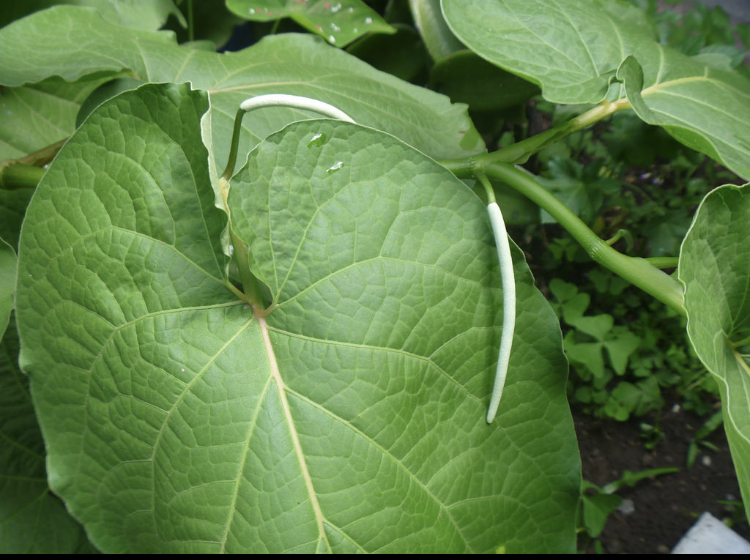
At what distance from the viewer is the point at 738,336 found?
0.48 meters

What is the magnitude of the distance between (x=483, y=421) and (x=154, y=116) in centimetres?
37

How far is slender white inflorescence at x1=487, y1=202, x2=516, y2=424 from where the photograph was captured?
0.41m

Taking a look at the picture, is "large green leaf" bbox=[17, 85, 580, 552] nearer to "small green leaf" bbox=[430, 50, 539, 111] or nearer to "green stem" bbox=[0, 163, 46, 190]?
"green stem" bbox=[0, 163, 46, 190]

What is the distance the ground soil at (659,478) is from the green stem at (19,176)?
1122 millimetres

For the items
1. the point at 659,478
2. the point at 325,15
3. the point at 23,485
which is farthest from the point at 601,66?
the point at 659,478

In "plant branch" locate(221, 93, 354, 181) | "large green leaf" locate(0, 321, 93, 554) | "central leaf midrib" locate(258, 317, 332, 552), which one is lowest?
"large green leaf" locate(0, 321, 93, 554)

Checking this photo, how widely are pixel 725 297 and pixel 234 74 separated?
1.93 ft

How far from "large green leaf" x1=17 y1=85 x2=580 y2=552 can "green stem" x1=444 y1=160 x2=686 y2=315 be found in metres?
0.14

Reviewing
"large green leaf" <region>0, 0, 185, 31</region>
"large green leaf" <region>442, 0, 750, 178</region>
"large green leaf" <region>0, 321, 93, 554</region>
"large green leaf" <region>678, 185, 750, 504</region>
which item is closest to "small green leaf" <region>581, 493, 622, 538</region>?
"large green leaf" <region>678, 185, 750, 504</region>

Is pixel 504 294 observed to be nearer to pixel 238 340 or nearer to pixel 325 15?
pixel 238 340

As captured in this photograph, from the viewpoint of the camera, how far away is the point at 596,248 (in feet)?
1.56

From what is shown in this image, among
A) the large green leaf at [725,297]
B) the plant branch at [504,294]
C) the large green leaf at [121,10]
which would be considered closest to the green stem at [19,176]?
the large green leaf at [121,10]

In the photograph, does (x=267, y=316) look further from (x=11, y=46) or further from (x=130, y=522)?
(x=11, y=46)

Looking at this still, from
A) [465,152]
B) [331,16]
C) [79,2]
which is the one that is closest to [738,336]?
[465,152]
